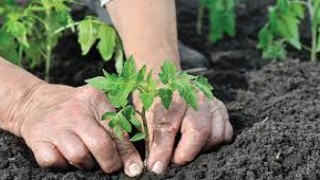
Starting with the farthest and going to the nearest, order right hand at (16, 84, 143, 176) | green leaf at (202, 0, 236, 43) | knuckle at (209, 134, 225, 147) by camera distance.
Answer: green leaf at (202, 0, 236, 43) < knuckle at (209, 134, 225, 147) < right hand at (16, 84, 143, 176)

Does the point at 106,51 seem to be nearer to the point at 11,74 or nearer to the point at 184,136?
the point at 11,74

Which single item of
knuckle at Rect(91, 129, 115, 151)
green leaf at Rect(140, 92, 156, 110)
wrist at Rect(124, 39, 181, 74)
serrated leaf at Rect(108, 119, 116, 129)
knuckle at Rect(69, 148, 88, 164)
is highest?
wrist at Rect(124, 39, 181, 74)

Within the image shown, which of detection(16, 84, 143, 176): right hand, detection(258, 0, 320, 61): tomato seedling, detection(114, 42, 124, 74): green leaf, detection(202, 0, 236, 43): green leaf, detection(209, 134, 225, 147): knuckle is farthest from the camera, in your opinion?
detection(202, 0, 236, 43): green leaf

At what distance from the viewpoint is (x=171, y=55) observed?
2092mm

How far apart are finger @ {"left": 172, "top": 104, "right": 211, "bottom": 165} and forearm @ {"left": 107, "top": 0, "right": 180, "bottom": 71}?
202mm

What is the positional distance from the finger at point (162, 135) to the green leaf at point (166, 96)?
134mm

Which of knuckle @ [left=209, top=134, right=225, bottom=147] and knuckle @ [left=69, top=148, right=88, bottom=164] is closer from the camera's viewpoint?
knuckle @ [left=69, top=148, right=88, bottom=164]

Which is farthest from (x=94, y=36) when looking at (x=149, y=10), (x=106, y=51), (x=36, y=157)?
(x=36, y=157)

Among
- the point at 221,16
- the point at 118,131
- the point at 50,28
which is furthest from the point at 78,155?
the point at 221,16

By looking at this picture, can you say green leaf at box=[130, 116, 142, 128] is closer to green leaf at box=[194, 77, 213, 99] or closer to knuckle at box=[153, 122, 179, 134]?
knuckle at box=[153, 122, 179, 134]

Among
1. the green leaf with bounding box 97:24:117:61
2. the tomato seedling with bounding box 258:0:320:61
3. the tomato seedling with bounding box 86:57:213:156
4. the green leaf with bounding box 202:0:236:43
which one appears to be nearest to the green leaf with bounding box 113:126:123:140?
the tomato seedling with bounding box 86:57:213:156

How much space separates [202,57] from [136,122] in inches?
49.9

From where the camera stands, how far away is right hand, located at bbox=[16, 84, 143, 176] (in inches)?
73.5

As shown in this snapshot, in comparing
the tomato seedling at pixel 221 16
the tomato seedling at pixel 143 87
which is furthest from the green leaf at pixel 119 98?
the tomato seedling at pixel 221 16
